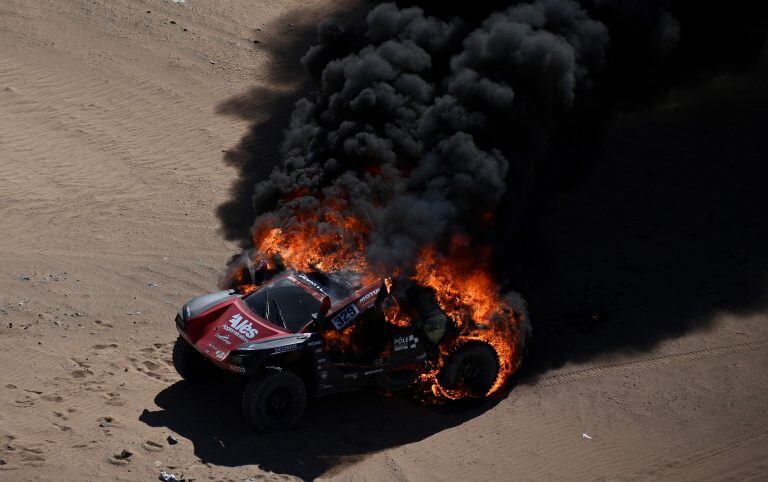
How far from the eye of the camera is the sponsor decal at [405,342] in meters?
13.3

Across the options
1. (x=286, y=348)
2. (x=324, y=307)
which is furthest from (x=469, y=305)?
(x=286, y=348)

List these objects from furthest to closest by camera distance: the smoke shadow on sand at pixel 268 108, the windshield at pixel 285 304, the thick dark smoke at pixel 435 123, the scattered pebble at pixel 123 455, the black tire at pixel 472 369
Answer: the smoke shadow on sand at pixel 268 108
the thick dark smoke at pixel 435 123
the black tire at pixel 472 369
the windshield at pixel 285 304
the scattered pebble at pixel 123 455

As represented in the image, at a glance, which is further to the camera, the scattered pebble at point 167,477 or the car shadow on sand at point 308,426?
the car shadow on sand at point 308,426

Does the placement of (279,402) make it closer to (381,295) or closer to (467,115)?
(381,295)

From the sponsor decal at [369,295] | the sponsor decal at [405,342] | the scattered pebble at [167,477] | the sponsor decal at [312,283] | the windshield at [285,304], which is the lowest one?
the scattered pebble at [167,477]

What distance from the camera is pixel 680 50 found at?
19.5 metres

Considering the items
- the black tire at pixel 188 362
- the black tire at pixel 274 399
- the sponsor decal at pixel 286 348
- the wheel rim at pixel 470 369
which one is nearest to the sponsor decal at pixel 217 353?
the black tire at pixel 274 399

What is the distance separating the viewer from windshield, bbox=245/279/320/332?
13000 millimetres

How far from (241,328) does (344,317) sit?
4.29 ft

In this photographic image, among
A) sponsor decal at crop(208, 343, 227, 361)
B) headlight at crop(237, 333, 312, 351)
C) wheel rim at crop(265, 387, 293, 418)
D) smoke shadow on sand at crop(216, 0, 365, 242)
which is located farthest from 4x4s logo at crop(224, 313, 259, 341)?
smoke shadow on sand at crop(216, 0, 365, 242)

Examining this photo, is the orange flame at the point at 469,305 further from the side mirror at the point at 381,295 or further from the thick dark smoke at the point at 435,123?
the side mirror at the point at 381,295

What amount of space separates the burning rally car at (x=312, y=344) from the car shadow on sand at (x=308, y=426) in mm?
276

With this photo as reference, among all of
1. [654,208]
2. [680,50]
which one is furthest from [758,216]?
[680,50]

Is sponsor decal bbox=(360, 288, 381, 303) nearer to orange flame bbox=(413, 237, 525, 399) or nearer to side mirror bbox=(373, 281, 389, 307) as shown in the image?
side mirror bbox=(373, 281, 389, 307)
